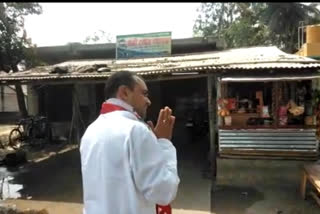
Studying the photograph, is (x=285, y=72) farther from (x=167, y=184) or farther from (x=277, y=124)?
(x=167, y=184)

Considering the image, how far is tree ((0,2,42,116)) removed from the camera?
16672 mm

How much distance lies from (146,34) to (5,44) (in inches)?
279

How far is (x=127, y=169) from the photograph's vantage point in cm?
166

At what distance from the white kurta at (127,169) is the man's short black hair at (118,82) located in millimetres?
130

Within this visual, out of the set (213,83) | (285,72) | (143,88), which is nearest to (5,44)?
(213,83)

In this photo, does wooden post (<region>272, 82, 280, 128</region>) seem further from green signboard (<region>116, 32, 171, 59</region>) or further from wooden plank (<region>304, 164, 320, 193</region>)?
green signboard (<region>116, 32, 171, 59</region>)

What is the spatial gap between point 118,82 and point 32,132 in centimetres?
1124

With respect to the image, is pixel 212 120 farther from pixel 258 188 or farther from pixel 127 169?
pixel 127 169

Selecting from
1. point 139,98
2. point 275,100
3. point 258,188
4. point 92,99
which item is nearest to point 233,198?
point 258,188

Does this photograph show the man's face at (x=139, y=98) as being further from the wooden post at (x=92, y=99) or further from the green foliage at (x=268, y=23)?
the green foliage at (x=268, y=23)

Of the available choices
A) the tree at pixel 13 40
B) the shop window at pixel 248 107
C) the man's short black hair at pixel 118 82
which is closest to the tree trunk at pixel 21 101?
the tree at pixel 13 40

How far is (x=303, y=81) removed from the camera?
770cm

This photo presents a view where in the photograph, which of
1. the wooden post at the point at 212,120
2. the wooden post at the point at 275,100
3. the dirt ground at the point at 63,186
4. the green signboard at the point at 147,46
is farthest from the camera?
the green signboard at the point at 147,46

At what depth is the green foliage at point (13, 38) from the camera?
54.7ft
